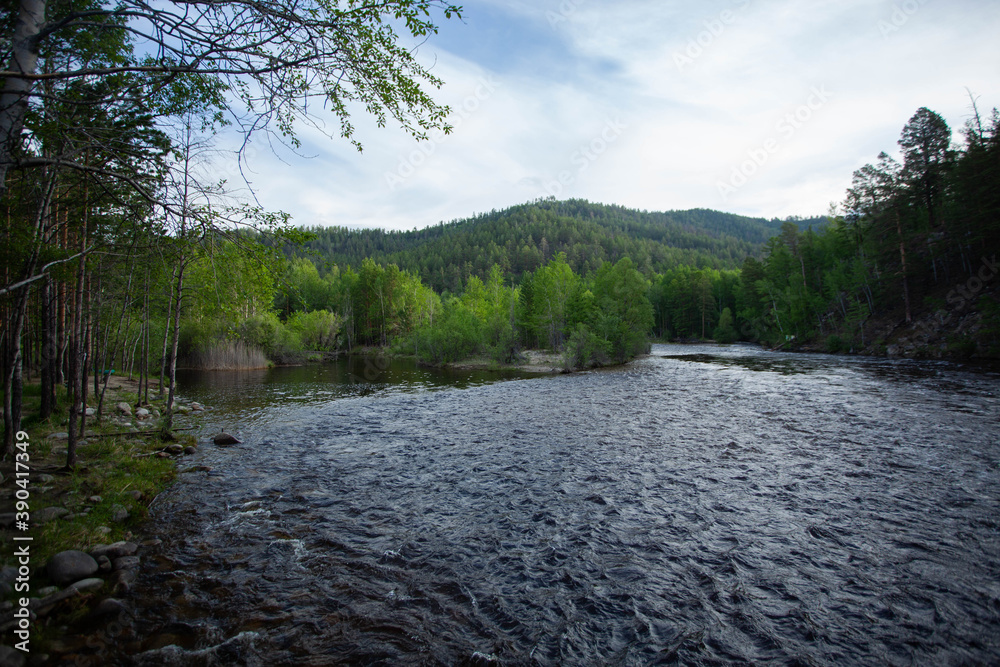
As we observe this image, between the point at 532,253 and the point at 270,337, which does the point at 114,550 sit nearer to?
the point at 270,337

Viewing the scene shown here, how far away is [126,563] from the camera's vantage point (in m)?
6.22

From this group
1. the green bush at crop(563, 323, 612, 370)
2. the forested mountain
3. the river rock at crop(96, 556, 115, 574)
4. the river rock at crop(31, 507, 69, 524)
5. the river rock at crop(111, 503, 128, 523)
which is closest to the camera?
the river rock at crop(96, 556, 115, 574)

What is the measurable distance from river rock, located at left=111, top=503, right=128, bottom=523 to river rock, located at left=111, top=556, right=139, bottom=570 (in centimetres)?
163

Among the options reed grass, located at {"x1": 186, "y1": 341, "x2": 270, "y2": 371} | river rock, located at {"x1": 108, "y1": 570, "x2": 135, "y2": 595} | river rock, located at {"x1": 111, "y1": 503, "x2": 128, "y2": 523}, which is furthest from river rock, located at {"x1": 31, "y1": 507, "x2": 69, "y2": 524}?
reed grass, located at {"x1": 186, "y1": 341, "x2": 270, "y2": 371}

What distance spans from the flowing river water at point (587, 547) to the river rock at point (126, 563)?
0.24m

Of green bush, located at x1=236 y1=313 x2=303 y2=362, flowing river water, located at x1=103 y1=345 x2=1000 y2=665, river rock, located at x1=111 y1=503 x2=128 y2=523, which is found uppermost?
green bush, located at x1=236 y1=313 x2=303 y2=362

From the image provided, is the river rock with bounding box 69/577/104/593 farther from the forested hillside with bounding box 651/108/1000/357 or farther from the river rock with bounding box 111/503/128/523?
the forested hillside with bounding box 651/108/1000/357

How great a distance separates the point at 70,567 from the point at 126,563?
Result: 2.16 feet

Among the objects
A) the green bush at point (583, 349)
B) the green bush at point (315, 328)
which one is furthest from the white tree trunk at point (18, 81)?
the green bush at point (315, 328)

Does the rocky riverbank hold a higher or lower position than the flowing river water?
higher

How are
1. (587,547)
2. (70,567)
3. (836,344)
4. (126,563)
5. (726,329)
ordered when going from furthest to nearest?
(726,329) < (836,344) < (587,547) < (126,563) < (70,567)

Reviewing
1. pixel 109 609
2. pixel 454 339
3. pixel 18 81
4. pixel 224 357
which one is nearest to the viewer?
pixel 18 81

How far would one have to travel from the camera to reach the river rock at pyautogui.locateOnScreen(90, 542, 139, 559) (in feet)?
20.7

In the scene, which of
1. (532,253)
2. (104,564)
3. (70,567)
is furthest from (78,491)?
(532,253)
